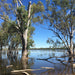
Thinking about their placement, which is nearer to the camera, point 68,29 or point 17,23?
point 17,23

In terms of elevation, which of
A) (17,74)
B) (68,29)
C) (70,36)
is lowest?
(17,74)

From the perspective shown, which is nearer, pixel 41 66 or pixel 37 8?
pixel 41 66

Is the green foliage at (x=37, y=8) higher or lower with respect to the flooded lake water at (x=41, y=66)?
higher

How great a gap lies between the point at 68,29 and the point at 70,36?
85.1 inches

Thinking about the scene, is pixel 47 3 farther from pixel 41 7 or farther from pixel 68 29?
pixel 68 29

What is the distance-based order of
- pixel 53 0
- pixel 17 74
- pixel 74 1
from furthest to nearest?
pixel 53 0, pixel 74 1, pixel 17 74

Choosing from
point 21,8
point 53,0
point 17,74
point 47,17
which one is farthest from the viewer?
point 47,17

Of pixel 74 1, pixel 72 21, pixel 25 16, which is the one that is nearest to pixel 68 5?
pixel 74 1

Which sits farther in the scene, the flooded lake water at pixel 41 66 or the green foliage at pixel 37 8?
the green foliage at pixel 37 8

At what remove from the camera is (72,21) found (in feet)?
83.2

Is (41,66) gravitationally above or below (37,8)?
below

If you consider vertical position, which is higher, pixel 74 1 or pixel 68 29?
pixel 74 1

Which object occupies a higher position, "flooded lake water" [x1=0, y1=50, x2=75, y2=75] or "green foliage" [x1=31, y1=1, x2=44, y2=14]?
"green foliage" [x1=31, y1=1, x2=44, y2=14]

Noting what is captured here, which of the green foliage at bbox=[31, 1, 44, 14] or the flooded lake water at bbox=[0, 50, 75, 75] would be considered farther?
the green foliage at bbox=[31, 1, 44, 14]
